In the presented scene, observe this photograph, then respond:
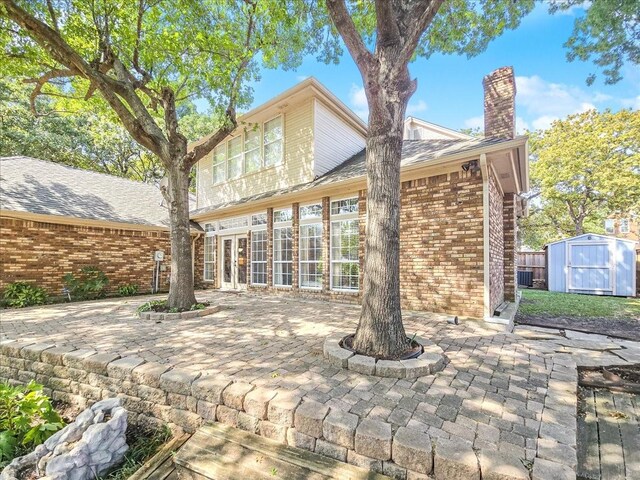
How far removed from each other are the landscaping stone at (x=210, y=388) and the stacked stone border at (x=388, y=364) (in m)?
1.19

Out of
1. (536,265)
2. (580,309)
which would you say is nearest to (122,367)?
(580,309)

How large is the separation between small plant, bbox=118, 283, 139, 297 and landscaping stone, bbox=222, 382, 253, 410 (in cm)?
901

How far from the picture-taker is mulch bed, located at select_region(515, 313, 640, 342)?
16.8ft

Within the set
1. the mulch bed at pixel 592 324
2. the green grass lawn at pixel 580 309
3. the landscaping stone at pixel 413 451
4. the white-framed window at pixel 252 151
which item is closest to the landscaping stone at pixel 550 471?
the landscaping stone at pixel 413 451

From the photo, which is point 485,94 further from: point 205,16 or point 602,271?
point 602,271

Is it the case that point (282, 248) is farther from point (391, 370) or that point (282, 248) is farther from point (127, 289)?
point (391, 370)

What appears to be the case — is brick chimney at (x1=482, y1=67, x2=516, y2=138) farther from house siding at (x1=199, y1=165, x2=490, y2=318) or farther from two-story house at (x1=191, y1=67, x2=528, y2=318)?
house siding at (x1=199, y1=165, x2=490, y2=318)

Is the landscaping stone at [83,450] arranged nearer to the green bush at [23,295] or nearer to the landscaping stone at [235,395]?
the landscaping stone at [235,395]

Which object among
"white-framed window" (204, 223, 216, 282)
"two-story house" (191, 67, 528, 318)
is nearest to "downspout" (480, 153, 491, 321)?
"two-story house" (191, 67, 528, 318)

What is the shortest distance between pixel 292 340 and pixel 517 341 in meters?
3.31

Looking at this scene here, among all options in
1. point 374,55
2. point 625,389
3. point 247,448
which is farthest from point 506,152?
point 247,448

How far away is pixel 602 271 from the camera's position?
10750 millimetres

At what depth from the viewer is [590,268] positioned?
11.0 m

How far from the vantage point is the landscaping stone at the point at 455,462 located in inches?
69.4
